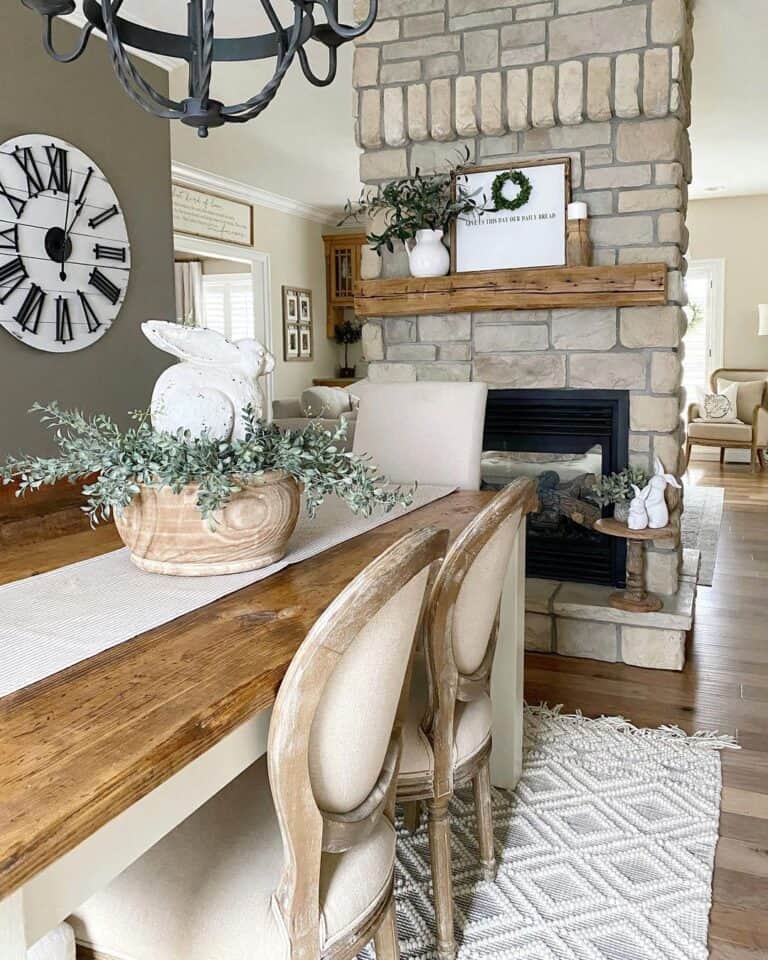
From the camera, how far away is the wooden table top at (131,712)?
2.31ft

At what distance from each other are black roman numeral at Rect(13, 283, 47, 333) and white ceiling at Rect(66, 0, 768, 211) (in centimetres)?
146

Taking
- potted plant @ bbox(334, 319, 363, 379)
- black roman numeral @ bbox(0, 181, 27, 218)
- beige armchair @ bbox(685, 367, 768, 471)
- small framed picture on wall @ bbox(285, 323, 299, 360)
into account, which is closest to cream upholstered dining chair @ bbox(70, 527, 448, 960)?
black roman numeral @ bbox(0, 181, 27, 218)

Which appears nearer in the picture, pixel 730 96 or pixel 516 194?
pixel 516 194

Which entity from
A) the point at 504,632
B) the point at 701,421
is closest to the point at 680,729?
the point at 504,632

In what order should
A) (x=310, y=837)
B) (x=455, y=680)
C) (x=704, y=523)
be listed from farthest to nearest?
(x=704, y=523), (x=455, y=680), (x=310, y=837)

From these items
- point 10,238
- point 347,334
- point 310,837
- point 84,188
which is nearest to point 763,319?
point 347,334

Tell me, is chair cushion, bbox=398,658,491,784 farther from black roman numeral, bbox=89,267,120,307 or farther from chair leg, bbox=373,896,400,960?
black roman numeral, bbox=89,267,120,307

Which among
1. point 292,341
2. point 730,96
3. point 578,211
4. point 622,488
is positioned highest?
point 730,96

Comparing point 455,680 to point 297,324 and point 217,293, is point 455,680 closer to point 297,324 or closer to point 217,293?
point 297,324

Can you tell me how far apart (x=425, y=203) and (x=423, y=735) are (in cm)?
248

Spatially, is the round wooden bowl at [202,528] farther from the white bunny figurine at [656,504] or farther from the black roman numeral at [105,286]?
the black roman numeral at [105,286]

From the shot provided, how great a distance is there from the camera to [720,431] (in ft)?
26.6

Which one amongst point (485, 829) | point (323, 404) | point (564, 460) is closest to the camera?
point (485, 829)

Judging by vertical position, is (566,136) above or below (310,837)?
above
